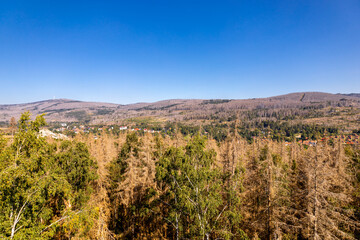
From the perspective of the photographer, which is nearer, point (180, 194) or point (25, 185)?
point (25, 185)

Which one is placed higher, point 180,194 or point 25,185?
point 25,185

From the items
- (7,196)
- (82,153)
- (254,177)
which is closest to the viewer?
(7,196)

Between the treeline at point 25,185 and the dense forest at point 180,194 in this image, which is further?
the dense forest at point 180,194

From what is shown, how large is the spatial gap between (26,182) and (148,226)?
56.3 ft

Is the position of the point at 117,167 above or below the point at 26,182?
below

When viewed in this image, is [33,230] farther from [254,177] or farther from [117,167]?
[254,177]

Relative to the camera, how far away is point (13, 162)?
849cm

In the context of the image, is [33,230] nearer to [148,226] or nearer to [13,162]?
[13,162]

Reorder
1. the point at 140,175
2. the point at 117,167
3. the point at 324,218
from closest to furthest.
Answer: the point at 324,218, the point at 140,175, the point at 117,167

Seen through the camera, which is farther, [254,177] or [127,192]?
[127,192]

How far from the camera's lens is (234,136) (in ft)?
50.2

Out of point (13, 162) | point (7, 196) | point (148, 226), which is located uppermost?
point (13, 162)

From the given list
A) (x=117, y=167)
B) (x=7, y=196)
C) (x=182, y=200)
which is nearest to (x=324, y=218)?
(x=182, y=200)

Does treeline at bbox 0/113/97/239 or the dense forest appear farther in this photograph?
the dense forest
